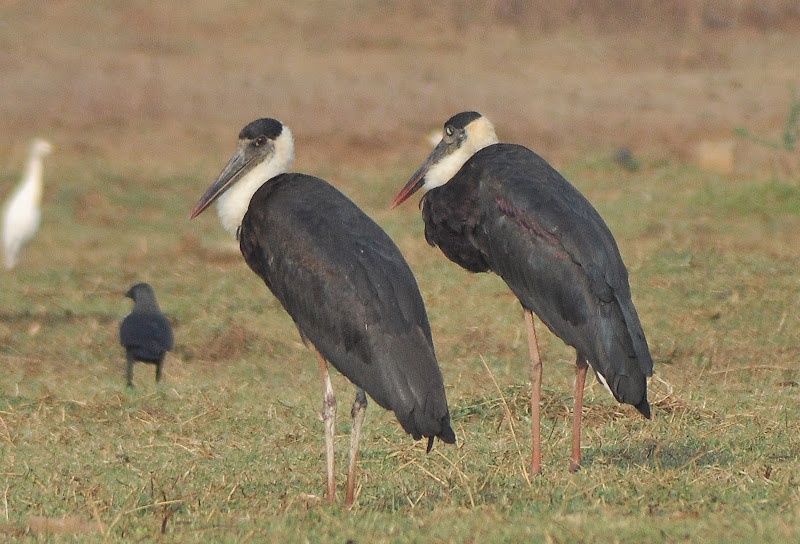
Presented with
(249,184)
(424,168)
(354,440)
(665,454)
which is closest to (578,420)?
(665,454)

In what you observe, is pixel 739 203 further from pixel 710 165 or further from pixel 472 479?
pixel 472 479

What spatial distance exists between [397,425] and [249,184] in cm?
135

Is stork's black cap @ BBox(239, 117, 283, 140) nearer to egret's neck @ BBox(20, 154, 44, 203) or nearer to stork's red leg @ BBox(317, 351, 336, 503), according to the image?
stork's red leg @ BBox(317, 351, 336, 503)

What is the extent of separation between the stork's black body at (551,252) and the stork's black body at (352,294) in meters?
0.60

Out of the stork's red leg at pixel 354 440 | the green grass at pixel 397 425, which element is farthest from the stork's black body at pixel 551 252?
the stork's red leg at pixel 354 440

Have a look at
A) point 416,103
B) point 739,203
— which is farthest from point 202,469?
point 416,103

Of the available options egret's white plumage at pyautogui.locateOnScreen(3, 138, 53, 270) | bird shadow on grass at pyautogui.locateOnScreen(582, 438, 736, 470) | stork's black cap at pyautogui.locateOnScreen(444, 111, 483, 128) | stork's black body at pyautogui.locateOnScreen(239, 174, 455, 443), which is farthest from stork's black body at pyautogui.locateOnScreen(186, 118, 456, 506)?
egret's white plumage at pyautogui.locateOnScreen(3, 138, 53, 270)

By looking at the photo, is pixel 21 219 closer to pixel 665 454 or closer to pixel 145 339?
pixel 145 339

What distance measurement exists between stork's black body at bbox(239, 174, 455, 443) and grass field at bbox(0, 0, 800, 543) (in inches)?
13.9

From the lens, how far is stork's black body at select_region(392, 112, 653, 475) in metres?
4.99

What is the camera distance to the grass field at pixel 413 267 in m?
4.53

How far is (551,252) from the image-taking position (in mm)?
5164

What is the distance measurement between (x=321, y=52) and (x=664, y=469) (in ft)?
52.3

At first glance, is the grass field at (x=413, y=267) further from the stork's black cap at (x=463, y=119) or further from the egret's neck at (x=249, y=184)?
the stork's black cap at (x=463, y=119)
